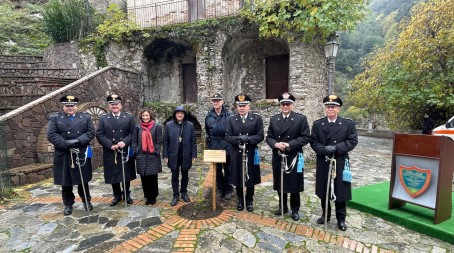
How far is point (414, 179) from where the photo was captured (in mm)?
4195

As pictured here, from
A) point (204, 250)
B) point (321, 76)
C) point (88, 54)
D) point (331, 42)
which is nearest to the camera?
point (204, 250)

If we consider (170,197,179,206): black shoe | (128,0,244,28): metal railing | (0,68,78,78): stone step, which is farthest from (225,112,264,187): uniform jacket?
(0,68,78,78): stone step

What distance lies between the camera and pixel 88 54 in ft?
35.6

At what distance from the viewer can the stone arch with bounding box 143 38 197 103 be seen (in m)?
11.7

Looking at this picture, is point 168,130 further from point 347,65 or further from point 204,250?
point 347,65

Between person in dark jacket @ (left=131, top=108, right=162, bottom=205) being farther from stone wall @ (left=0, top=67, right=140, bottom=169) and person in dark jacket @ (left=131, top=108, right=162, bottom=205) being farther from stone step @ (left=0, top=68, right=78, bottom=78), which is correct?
stone step @ (left=0, top=68, right=78, bottom=78)

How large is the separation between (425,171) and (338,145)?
1.45m

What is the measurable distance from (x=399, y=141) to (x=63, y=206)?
600cm

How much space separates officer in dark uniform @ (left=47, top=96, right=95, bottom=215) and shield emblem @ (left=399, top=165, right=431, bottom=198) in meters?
5.21

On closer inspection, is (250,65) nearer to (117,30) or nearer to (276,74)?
(276,74)

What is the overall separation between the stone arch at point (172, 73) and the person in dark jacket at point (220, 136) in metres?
6.96

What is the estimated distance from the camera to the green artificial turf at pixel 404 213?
12.4ft

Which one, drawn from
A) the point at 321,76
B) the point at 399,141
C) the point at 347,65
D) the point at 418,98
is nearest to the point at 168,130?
the point at 399,141

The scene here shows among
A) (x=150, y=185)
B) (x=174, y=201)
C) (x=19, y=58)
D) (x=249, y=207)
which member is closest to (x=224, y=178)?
(x=249, y=207)
